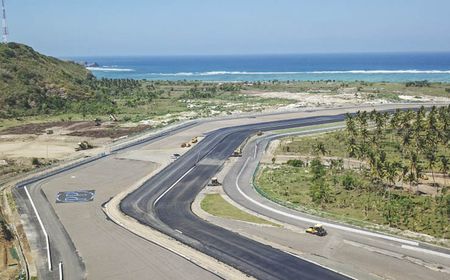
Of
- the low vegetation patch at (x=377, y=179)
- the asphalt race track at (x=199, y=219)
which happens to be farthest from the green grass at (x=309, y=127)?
the asphalt race track at (x=199, y=219)

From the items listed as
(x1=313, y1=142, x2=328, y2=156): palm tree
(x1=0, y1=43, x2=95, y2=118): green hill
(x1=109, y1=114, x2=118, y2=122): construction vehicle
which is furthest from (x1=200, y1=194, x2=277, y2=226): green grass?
(x1=0, y1=43, x2=95, y2=118): green hill

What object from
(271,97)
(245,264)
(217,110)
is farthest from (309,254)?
(271,97)

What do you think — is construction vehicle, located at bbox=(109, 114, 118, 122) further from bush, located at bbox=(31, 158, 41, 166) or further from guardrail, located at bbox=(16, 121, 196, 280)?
bush, located at bbox=(31, 158, 41, 166)

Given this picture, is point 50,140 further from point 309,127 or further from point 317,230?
point 317,230

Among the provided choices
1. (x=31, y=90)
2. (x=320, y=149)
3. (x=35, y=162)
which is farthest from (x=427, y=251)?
(x=31, y=90)

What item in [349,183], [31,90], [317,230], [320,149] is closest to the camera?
[317,230]
